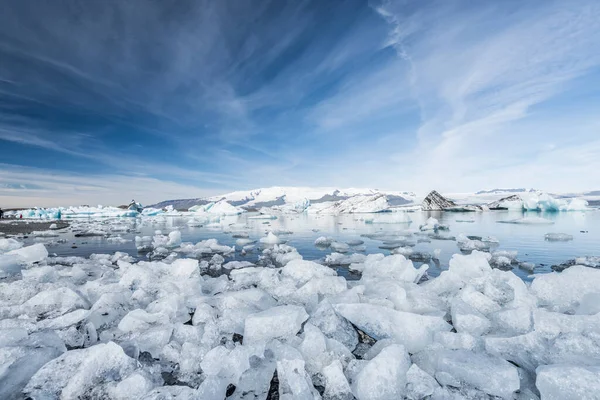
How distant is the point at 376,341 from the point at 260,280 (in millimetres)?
2144

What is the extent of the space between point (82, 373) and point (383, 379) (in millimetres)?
2069

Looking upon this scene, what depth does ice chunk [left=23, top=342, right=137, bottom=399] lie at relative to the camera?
1.95 meters

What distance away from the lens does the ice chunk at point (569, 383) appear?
1682 mm

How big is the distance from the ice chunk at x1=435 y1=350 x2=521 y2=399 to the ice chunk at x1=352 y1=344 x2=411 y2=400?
0.28m

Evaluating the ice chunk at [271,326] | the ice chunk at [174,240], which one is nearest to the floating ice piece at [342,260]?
the ice chunk at [271,326]

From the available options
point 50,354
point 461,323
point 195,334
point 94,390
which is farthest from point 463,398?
point 50,354

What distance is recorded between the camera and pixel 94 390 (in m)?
1.97

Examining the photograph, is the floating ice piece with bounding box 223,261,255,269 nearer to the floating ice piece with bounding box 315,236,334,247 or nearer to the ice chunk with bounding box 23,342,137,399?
the ice chunk with bounding box 23,342,137,399

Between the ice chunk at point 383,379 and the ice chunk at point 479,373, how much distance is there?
28 cm

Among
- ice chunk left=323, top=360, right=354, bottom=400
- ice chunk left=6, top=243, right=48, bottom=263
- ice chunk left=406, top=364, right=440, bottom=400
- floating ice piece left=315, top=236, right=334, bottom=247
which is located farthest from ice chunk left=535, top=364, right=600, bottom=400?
ice chunk left=6, top=243, right=48, bottom=263

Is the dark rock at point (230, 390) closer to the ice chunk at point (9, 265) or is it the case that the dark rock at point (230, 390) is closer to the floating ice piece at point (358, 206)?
the ice chunk at point (9, 265)

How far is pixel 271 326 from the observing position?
8.66ft

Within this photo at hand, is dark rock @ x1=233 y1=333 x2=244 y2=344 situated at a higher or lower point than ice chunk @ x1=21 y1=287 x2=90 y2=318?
lower

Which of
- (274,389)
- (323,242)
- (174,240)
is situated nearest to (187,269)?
→ (274,389)
